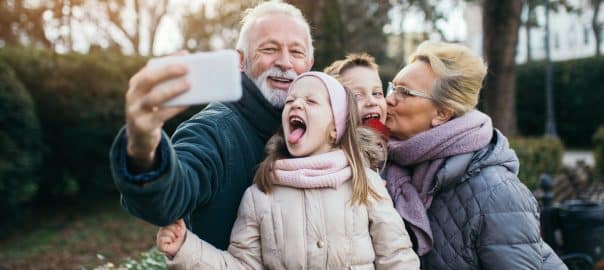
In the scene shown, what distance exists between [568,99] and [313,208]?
1007 inches

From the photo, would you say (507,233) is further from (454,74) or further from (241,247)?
(241,247)

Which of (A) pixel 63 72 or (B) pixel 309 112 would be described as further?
(A) pixel 63 72

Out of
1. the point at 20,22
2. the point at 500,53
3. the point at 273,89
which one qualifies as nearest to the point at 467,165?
the point at 273,89

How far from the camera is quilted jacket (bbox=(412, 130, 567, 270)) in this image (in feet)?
8.61

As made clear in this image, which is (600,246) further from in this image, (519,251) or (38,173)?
(38,173)

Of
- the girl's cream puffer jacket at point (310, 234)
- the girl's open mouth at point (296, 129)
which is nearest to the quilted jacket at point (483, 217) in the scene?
the girl's cream puffer jacket at point (310, 234)

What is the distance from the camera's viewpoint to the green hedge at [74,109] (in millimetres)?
10250

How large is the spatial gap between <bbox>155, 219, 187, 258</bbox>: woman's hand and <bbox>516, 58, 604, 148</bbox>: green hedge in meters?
25.1

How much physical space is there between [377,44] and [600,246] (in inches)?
719

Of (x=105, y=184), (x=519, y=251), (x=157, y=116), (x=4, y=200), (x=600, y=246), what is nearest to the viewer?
(x=157, y=116)

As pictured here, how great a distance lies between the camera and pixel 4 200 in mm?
8555

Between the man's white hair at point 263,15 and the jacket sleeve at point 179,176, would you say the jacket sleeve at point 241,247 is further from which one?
the man's white hair at point 263,15

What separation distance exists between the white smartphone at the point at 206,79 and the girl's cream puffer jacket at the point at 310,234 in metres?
0.77

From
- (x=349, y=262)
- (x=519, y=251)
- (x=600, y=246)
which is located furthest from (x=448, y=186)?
(x=600, y=246)
